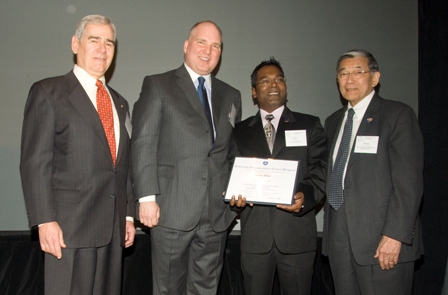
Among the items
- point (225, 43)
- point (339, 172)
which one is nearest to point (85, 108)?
point (339, 172)

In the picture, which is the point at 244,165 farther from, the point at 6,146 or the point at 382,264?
the point at 6,146

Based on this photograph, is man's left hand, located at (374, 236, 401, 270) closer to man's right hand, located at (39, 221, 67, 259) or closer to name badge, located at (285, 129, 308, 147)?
name badge, located at (285, 129, 308, 147)

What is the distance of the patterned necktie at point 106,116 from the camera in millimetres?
2215

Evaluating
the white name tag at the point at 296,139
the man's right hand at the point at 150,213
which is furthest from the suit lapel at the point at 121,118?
the white name tag at the point at 296,139

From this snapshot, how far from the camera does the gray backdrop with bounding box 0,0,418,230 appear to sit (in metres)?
3.63

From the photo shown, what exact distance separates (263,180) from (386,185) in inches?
29.2

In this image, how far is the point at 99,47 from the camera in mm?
2279

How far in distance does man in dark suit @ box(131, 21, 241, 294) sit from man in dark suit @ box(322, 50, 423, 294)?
0.74 metres

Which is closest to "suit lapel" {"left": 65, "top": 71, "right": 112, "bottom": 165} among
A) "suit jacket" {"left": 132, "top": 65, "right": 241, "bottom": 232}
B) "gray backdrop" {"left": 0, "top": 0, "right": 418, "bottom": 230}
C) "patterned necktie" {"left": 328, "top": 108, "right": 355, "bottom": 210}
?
"suit jacket" {"left": 132, "top": 65, "right": 241, "bottom": 232}

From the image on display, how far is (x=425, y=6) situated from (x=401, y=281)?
2560 mm

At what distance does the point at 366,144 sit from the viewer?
236 centimetres

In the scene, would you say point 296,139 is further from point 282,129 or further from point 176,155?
point 176,155

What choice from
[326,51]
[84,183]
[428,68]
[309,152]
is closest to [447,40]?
[428,68]

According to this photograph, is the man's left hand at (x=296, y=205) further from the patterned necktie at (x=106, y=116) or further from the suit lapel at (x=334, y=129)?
the patterned necktie at (x=106, y=116)
